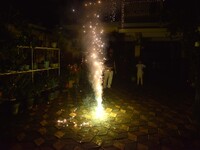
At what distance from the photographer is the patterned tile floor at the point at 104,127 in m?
5.21

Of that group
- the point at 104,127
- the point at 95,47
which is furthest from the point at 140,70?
the point at 104,127

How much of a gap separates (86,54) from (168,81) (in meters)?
6.99

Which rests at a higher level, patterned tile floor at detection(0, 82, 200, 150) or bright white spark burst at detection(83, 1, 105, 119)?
bright white spark burst at detection(83, 1, 105, 119)

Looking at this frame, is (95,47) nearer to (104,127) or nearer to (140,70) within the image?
(140,70)

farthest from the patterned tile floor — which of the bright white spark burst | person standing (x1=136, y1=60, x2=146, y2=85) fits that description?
person standing (x1=136, y1=60, x2=146, y2=85)

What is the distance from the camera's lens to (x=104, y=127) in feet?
20.7

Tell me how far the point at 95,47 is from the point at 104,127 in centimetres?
1057

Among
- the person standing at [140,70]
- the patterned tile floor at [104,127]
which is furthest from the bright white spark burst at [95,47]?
the patterned tile floor at [104,127]

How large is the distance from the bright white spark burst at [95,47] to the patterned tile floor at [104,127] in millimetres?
2762

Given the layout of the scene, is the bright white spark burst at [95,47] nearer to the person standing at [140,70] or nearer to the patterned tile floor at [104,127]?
the person standing at [140,70]

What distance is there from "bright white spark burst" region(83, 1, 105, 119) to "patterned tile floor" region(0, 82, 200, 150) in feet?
9.06

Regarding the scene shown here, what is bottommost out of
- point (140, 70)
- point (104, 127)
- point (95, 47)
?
point (104, 127)

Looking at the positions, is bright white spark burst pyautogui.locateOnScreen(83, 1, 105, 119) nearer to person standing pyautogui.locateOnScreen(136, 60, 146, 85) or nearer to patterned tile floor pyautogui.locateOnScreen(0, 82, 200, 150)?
person standing pyautogui.locateOnScreen(136, 60, 146, 85)

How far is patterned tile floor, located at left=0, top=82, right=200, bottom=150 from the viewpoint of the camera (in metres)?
5.21
